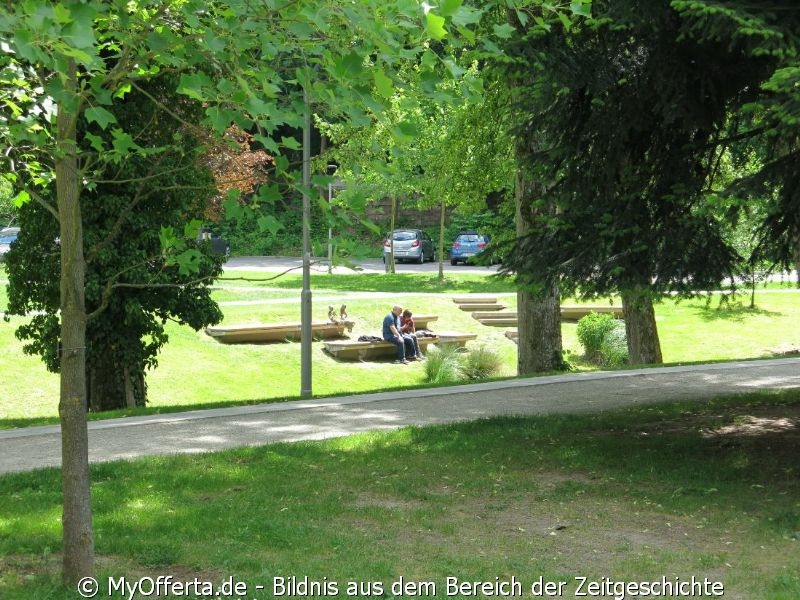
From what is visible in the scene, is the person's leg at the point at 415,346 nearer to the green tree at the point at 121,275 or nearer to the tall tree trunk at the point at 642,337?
the tall tree trunk at the point at 642,337

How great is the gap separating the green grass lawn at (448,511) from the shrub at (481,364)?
10.6 meters

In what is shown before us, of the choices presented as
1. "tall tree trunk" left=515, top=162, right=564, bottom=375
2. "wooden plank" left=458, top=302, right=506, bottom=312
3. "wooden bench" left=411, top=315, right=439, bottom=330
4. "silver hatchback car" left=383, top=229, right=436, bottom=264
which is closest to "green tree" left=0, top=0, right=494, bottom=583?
"tall tree trunk" left=515, top=162, right=564, bottom=375

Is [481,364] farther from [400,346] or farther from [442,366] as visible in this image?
[400,346]

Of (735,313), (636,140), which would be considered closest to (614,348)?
(735,313)

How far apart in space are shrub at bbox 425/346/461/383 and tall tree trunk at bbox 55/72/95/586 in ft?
49.0

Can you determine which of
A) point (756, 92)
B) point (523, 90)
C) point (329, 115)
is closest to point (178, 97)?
point (523, 90)

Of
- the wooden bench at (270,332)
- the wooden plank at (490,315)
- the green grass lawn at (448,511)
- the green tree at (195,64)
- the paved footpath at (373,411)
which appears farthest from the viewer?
the wooden plank at (490,315)

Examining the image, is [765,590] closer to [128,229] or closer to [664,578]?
[664,578]

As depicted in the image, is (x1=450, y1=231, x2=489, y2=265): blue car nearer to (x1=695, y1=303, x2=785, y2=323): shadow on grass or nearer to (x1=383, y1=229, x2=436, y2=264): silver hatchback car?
(x1=383, y1=229, x2=436, y2=264): silver hatchback car

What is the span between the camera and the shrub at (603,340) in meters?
22.3

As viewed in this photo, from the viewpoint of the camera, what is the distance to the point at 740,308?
2744cm

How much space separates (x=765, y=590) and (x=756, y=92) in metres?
4.37

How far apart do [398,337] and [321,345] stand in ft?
5.55

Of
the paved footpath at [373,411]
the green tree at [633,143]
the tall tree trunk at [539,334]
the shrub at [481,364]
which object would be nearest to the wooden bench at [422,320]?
the shrub at [481,364]
